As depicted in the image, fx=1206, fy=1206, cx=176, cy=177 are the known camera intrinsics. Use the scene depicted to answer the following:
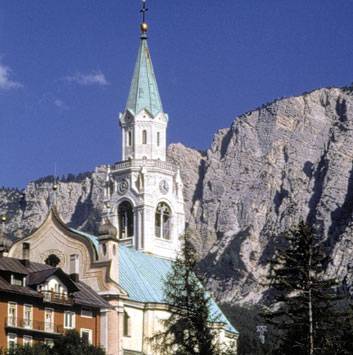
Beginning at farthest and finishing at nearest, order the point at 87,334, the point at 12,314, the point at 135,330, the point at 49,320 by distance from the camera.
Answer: the point at 135,330
the point at 87,334
the point at 49,320
the point at 12,314

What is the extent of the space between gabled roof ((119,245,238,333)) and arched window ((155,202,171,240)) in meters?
6.92

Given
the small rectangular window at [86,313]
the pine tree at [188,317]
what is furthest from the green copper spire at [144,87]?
the pine tree at [188,317]

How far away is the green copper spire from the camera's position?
11969cm

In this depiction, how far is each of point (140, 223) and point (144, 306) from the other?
1682 cm

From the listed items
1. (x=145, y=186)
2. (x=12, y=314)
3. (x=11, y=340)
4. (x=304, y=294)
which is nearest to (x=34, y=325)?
(x=12, y=314)

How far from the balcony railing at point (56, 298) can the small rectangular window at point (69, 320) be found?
889 mm

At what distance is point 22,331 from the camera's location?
8425 centimetres

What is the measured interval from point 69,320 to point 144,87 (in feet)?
127

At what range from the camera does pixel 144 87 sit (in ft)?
400

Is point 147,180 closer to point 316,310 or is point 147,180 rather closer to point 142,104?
point 142,104

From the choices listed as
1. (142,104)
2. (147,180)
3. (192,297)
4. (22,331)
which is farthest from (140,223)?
(192,297)

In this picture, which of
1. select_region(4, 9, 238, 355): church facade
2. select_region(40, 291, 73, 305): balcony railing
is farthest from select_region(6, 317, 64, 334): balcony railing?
select_region(4, 9, 238, 355): church facade

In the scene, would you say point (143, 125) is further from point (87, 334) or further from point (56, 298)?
point (56, 298)

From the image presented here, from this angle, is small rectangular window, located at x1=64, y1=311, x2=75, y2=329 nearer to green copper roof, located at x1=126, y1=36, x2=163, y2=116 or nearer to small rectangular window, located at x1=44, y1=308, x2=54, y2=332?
small rectangular window, located at x1=44, y1=308, x2=54, y2=332
